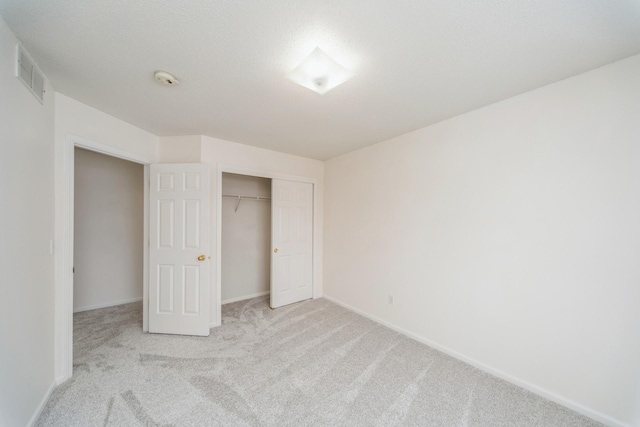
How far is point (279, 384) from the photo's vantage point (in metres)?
1.95

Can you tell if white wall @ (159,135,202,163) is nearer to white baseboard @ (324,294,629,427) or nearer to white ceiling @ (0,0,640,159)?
white ceiling @ (0,0,640,159)

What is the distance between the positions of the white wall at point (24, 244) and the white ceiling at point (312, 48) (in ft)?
1.12

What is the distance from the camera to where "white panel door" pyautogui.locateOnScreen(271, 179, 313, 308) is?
3.59 meters

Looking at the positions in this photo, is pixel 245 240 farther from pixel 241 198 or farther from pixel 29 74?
pixel 29 74

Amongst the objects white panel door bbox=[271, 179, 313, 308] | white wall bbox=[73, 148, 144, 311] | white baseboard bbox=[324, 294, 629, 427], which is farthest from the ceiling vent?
white baseboard bbox=[324, 294, 629, 427]

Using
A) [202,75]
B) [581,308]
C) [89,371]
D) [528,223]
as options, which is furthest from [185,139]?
[581,308]

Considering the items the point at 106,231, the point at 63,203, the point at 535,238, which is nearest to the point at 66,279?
the point at 63,203

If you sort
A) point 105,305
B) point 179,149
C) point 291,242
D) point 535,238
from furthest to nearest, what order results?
point 291,242, point 105,305, point 179,149, point 535,238

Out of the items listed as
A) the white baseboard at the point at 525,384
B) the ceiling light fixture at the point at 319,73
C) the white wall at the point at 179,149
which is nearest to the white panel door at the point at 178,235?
the white wall at the point at 179,149

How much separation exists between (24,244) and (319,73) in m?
2.17

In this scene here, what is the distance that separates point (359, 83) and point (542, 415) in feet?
9.00

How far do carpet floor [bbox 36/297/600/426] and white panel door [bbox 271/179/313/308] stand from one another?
89 centimetres

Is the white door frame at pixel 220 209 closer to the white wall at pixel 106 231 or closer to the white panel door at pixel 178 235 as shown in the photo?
the white panel door at pixel 178 235

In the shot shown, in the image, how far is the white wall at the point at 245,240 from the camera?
12.4 feet
